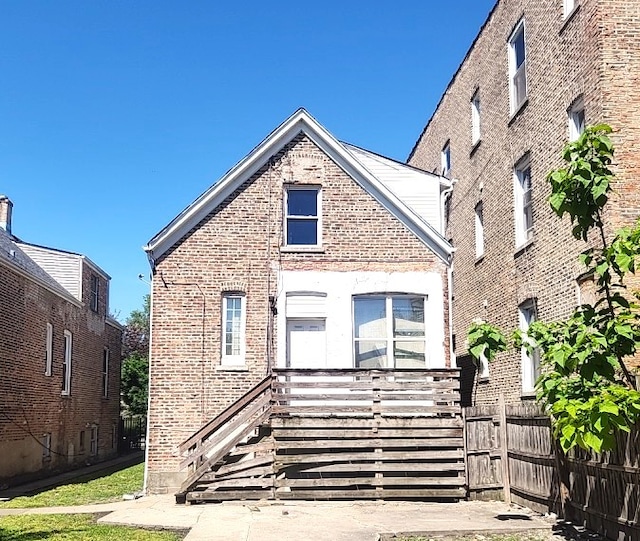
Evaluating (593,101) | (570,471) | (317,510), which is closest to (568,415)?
(570,471)

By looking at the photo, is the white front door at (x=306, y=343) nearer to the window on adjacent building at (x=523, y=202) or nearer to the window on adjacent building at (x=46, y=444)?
the window on adjacent building at (x=523, y=202)

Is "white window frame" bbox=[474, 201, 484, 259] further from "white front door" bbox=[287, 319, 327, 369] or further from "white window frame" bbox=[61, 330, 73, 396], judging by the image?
"white window frame" bbox=[61, 330, 73, 396]

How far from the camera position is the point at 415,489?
14.0 m

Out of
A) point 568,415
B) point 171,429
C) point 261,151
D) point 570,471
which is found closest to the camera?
point 568,415

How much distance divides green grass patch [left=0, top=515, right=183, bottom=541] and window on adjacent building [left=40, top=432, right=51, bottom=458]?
28.4 feet

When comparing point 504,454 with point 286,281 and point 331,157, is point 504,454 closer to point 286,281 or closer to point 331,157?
point 286,281

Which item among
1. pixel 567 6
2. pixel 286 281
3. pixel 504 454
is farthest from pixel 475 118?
pixel 504 454

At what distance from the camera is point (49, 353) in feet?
69.5

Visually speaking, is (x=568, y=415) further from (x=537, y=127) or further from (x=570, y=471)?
(x=537, y=127)

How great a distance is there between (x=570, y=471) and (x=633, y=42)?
7.31 meters

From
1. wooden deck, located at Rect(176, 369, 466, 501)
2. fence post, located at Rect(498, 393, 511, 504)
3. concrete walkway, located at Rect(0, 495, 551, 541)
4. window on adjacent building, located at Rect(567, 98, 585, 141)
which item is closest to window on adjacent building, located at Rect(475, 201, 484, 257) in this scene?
window on adjacent building, located at Rect(567, 98, 585, 141)

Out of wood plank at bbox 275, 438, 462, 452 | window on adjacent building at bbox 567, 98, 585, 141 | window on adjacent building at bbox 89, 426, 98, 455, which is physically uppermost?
window on adjacent building at bbox 567, 98, 585, 141

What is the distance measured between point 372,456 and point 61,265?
46.6 ft

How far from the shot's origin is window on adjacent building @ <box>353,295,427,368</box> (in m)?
16.3
